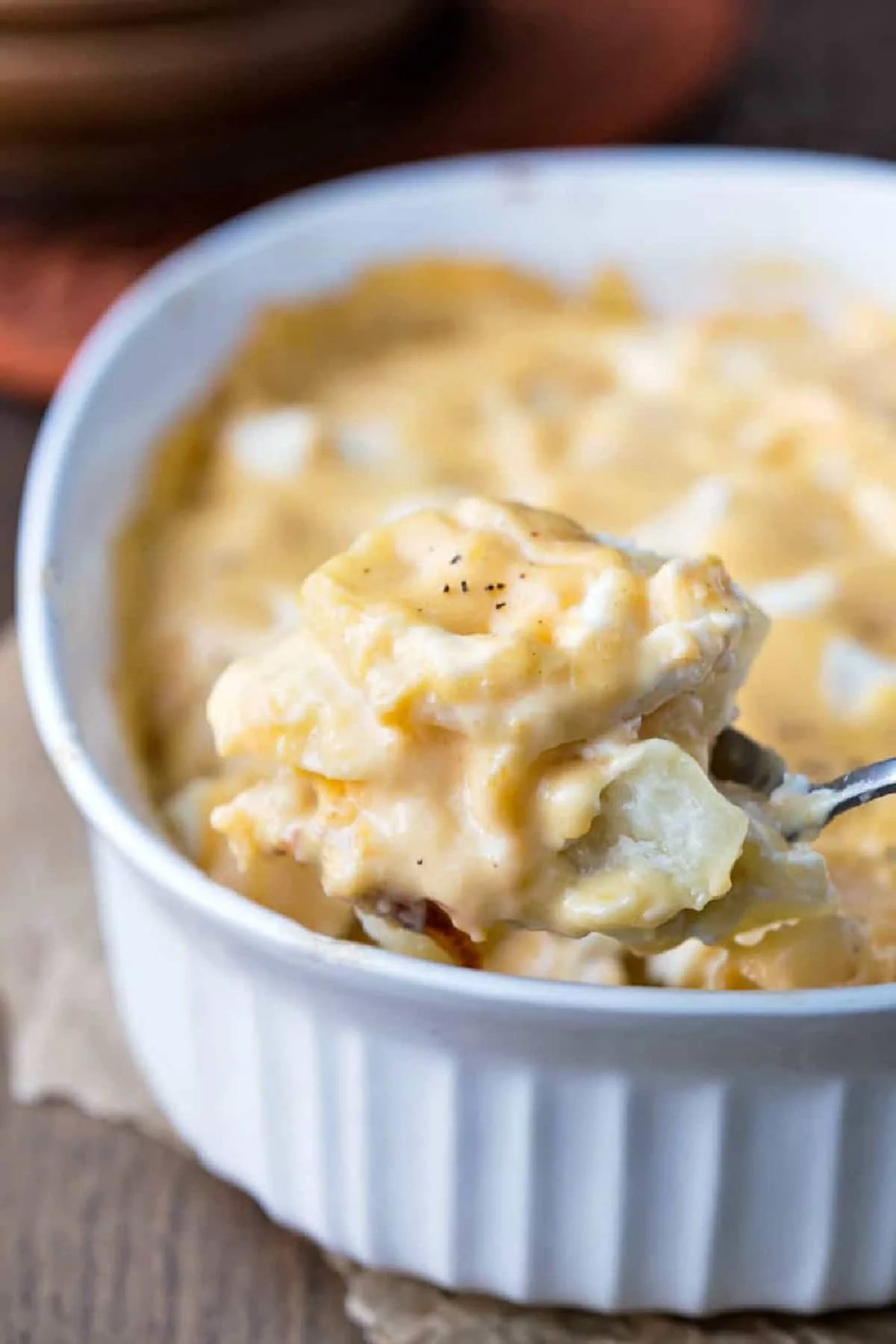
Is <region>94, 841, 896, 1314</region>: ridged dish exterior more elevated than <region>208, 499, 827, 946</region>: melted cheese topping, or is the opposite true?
<region>208, 499, 827, 946</region>: melted cheese topping

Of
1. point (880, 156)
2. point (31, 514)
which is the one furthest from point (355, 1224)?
point (880, 156)

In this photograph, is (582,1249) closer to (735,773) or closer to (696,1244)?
(696,1244)

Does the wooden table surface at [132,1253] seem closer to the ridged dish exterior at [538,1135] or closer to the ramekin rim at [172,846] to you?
the ridged dish exterior at [538,1135]

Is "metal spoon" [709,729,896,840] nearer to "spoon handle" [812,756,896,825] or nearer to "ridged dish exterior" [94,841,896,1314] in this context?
"spoon handle" [812,756,896,825]

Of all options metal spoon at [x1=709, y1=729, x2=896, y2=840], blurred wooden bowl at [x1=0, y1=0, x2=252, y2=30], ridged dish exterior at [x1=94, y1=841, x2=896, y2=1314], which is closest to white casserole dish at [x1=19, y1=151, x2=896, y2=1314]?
ridged dish exterior at [x1=94, y1=841, x2=896, y2=1314]

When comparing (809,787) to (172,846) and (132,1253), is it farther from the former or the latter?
(132,1253)
